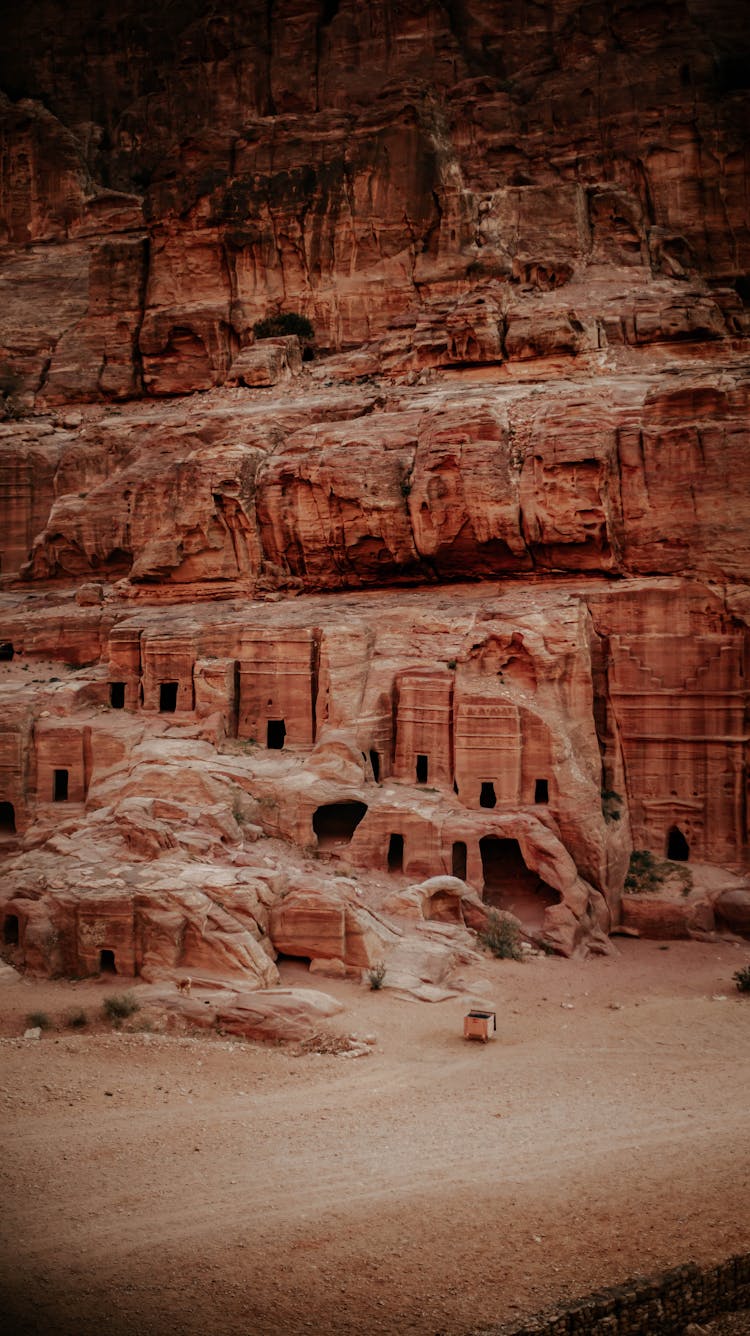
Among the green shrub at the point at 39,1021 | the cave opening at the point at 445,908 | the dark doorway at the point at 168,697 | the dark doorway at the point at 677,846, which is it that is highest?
the dark doorway at the point at 168,697

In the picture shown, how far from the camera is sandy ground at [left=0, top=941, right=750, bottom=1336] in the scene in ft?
35.4

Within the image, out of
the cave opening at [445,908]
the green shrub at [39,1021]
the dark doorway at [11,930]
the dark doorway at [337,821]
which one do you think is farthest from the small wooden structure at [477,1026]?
the dark doorway at [11,930]

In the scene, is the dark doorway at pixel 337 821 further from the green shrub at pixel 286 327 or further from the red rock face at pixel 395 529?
the green shrub at pixel 286 327

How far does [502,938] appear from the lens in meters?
22.7

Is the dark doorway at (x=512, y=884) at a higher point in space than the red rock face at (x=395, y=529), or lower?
lower

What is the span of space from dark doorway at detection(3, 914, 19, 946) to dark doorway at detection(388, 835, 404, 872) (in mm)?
8532

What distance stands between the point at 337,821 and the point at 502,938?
590cm

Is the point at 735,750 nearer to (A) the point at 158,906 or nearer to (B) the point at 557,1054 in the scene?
(B) the point at 557,1054

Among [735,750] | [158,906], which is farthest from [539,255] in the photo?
[158,906]

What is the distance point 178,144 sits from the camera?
46.4 m

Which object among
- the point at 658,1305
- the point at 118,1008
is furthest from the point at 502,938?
the point at 658,1305

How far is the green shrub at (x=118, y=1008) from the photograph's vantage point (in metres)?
17.8

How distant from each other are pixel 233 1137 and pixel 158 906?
246 inches

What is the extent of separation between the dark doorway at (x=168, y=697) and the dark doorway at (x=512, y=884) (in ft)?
31.5
